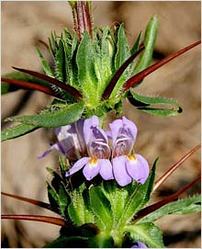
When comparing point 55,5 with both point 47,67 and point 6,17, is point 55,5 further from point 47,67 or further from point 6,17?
point 47,67

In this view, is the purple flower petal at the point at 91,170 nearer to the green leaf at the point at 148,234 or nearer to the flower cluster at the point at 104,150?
the flower cluster at the point at 104,150

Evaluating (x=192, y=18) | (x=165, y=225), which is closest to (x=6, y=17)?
(x=192, y=18)

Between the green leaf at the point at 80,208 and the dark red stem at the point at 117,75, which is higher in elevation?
the dark red stem at the point at 117,75

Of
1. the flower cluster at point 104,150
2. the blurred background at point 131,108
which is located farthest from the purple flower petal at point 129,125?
the blurred background at point 131,108

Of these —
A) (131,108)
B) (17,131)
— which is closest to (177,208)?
(17,131)

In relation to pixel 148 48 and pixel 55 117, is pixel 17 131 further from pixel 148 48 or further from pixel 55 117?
pixel 148 48

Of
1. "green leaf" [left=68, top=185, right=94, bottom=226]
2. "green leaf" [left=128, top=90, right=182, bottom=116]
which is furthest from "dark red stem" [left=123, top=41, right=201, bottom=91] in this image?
"green leaf" [left=68, top=185, right=94, bottom=226]
